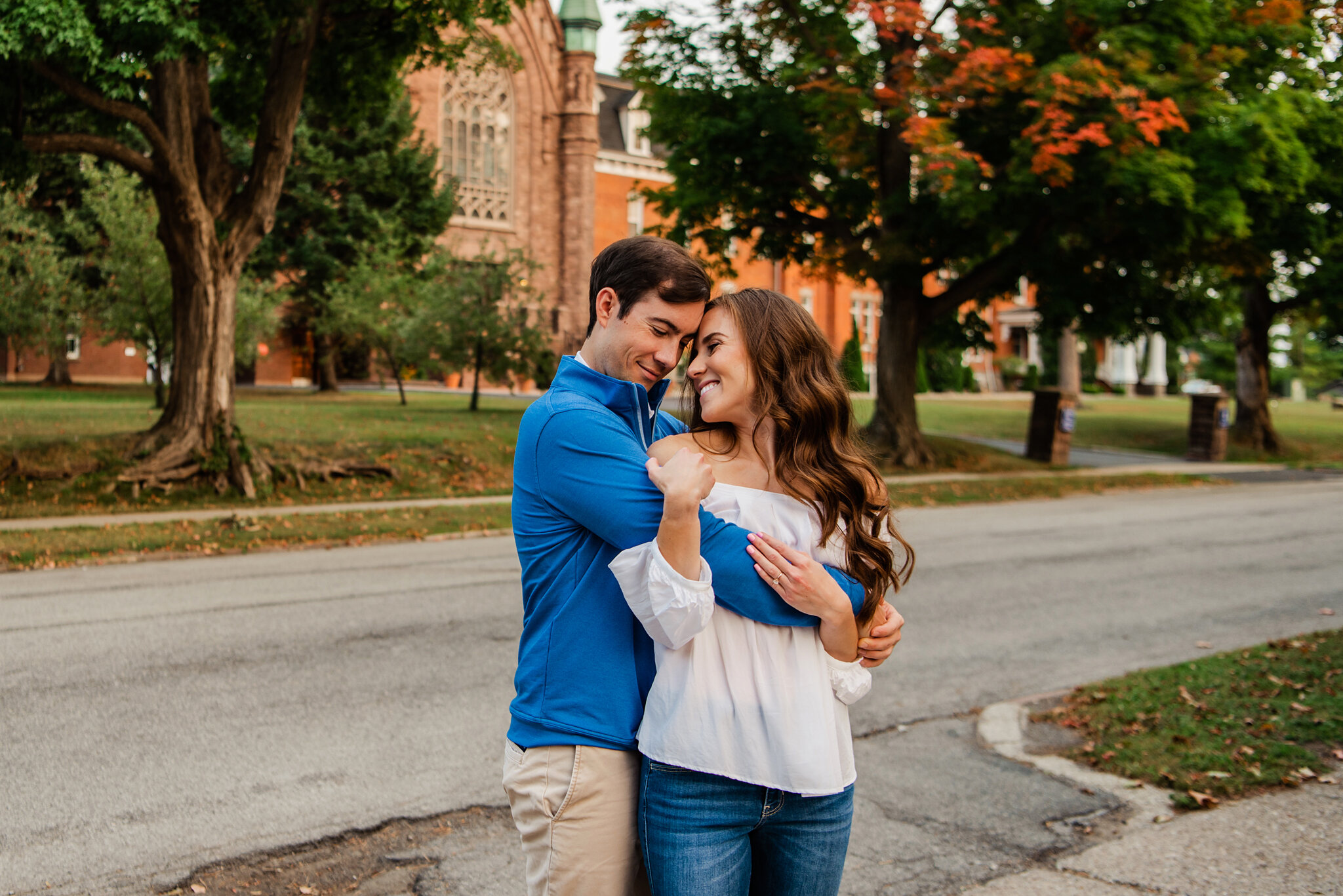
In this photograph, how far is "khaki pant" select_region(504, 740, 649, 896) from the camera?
2043 mm

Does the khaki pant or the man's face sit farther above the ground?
the man's face

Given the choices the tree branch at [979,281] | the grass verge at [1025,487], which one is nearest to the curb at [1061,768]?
the grass verge at [1025,487]

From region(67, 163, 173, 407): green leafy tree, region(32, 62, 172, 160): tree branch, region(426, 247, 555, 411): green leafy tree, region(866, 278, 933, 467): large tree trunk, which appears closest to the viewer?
region(32, 62, 172, 160): tree branch

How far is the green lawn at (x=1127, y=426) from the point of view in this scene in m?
28.8

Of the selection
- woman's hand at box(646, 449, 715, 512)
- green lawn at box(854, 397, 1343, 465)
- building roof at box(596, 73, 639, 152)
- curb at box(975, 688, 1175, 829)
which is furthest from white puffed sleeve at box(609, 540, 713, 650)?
building roof at box(596, 73, 639, 152)

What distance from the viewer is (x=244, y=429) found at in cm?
1845

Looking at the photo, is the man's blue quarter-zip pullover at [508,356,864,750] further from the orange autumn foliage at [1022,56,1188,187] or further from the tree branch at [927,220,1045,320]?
the tree branch at [927,220,1045,320]

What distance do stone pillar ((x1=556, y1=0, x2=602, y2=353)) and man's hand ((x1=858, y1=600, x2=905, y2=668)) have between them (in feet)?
132

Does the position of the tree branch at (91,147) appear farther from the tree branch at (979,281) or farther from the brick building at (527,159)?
the brick building at (527,159)

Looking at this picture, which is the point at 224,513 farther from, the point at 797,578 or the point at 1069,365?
the point at 1069,365

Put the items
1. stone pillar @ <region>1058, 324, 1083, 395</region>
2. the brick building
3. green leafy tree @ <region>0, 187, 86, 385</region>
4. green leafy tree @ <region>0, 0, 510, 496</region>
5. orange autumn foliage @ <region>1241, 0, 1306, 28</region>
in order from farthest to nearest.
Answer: stone pillar @ <region>1058, 324, 1083, 395</region>, the brick building, green leafy tree @ <region>0, 187, 86, 385</region>, orange autumn foliage @ <region>1241, 0, 1306, 28</region>, green leafy tree @ <region>0, 0, 510, 496</region>

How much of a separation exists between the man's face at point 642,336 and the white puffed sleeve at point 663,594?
41 cm

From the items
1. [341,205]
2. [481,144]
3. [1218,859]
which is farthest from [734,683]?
[481,144]

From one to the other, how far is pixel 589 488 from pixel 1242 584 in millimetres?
9607
